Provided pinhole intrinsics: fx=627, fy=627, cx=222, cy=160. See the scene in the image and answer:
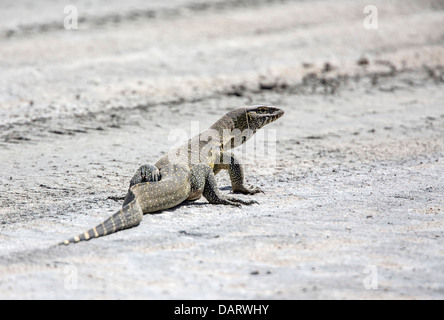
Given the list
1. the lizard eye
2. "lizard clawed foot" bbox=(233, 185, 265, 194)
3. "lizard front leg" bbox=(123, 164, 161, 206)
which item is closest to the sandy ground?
"lizard clawed foot" bbox=(233, 185, 265, 194)

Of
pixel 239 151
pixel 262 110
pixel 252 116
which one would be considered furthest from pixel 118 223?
pixel 239 151

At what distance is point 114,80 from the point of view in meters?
13.6

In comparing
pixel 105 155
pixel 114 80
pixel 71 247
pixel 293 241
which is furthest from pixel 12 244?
pixel 114 80

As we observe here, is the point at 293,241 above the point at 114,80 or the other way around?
the other way around

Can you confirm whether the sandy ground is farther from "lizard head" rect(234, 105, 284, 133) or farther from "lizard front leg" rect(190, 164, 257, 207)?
"lizard head" rect(234, 105, 284, 133)

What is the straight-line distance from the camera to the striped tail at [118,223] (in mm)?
6418

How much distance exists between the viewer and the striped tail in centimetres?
642

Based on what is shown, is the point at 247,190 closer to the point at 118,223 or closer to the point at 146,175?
the point at 146,175

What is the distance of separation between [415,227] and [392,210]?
0.55 m

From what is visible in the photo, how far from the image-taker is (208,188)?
7.80 m

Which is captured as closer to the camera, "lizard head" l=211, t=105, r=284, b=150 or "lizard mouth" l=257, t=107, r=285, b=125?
"lizard head" l=211, t=105, r=284, b=150

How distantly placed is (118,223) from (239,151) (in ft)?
13.6

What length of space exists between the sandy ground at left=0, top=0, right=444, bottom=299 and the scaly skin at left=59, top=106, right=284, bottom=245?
152 millimetres
